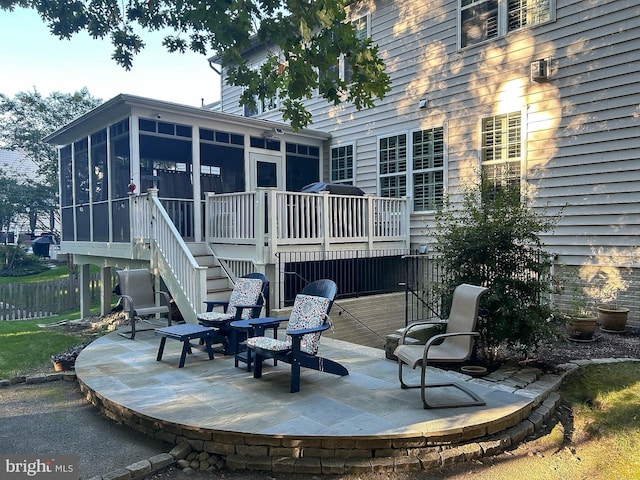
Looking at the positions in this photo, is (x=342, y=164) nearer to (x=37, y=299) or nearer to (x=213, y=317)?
(x=213, y=317)

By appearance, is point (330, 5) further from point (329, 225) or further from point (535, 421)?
point (329, 225)

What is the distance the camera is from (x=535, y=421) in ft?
12.3

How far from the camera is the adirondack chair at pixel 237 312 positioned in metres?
5.62

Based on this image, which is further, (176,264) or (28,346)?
(28,346)

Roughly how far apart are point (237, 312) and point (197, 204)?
403 cm

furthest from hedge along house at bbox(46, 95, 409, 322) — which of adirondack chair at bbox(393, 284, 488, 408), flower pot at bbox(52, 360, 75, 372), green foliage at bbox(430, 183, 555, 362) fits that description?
adirondack chair at bbox(393, 284, 488, 408)

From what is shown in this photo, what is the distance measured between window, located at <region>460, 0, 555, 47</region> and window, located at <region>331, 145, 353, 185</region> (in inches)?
144

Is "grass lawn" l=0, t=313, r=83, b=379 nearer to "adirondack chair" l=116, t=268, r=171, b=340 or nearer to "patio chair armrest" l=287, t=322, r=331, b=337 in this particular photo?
"adirondack chair" l=116, t=268, r=171, b=340

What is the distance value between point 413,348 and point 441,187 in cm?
594

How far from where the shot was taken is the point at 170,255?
24.3 ft

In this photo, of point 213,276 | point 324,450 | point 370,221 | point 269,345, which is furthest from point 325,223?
point 324,450

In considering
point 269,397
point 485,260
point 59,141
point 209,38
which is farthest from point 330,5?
point 59,141

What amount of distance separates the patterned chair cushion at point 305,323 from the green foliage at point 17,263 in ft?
59.4

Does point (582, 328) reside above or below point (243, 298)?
below
